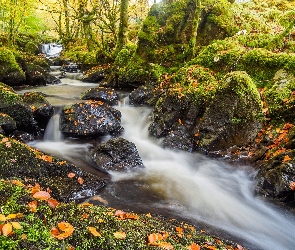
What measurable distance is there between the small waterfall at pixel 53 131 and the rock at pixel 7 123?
3.99 ft

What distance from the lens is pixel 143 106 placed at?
33.6 feet

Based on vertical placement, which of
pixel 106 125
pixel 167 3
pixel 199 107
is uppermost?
pixel 167 3

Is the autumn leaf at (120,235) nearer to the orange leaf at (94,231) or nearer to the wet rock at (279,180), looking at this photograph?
the orange leaf at (94,231)

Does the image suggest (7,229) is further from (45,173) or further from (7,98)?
(7,98)

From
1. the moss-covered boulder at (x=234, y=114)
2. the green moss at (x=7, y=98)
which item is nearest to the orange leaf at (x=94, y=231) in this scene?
the moss-covered boulder at (x=234, y=114)

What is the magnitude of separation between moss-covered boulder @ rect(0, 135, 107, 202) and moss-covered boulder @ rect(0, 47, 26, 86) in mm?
8964

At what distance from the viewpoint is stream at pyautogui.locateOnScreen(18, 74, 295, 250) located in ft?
14.1

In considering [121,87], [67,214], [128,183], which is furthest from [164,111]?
[67,214]

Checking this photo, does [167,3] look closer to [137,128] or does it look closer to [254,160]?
[137,128]

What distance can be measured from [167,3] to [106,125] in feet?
24.0

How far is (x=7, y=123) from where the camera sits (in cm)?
686

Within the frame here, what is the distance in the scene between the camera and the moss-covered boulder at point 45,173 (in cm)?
407

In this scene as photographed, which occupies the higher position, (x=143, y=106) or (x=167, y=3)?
(x=167, y=3)

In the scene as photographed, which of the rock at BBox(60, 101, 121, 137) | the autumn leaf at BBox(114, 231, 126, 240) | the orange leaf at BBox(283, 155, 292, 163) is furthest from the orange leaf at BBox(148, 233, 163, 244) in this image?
the rock at BBox(60, 101, 121, 137)
